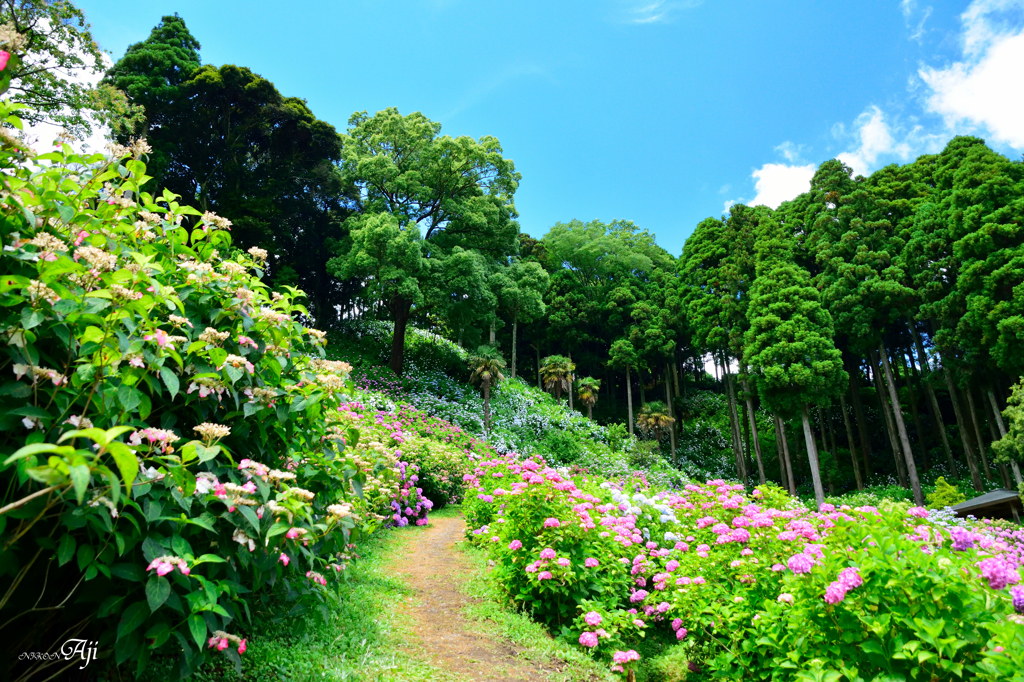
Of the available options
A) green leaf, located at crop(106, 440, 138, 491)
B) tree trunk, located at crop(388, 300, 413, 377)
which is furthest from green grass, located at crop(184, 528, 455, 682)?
tree trunk, located at crop(388, 300, 413, 377)

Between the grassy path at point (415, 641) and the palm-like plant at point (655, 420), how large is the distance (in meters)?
21.9

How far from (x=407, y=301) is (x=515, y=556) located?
44.3 ft

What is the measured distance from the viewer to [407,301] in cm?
1681

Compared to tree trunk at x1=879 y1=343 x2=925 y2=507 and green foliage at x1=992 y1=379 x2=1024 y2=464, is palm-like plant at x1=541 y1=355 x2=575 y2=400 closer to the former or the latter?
tree trunk at x1=879 y1=343 x2=925 y2=507

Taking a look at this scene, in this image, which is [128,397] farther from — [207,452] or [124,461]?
[124,461]

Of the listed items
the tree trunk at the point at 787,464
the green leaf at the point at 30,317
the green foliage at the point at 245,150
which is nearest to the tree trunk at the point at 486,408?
the green foliage at the point at 245,150

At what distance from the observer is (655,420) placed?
25.5 meters

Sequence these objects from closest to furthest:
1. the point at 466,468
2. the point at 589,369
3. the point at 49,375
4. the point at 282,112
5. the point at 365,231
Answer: the point at 49,375 < the point at 466,468 < the point at 365,231 < the point at 282,112 < the point at 589,369

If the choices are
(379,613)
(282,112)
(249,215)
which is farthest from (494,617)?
(282,112)

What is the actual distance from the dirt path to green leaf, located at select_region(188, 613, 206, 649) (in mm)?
1819

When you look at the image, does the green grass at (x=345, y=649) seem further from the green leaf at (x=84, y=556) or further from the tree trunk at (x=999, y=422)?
the tree trunk at (x=999, y=422)

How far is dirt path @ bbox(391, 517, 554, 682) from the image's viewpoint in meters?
3.03

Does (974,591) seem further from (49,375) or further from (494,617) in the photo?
(49,375)

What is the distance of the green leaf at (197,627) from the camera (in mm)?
1521
